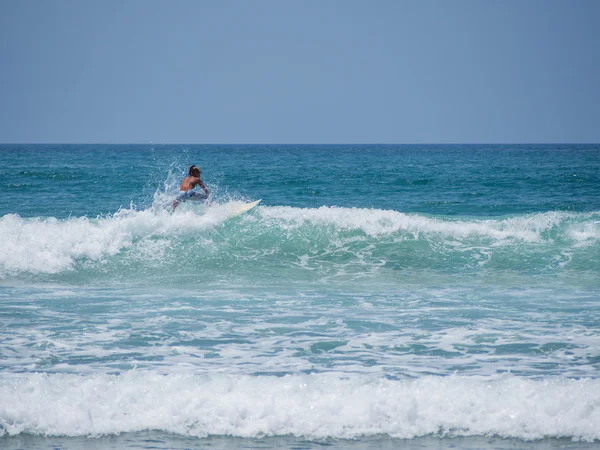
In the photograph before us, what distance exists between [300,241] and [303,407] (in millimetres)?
9193

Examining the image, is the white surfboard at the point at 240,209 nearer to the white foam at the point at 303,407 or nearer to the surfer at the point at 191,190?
Answer: the surfer at the point at 191,190

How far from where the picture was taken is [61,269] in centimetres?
1277

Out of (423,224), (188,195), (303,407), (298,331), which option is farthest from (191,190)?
(303,407)

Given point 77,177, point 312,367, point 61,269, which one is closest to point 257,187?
point 77,177

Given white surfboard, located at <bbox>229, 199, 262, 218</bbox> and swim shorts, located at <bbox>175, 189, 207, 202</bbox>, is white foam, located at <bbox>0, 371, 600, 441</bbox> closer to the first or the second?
swim shorts, located at <bbox>175, 189, 207, 202</bbox>

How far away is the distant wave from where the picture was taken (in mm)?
13312

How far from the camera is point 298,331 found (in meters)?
8.09

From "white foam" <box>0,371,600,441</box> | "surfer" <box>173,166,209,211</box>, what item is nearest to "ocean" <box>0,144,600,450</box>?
"white foam" <box>0,371,600,441</box>

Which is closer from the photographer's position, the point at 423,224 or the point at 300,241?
the point at 300,241

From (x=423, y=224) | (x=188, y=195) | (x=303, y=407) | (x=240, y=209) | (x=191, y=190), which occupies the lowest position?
(x=303, y=407)

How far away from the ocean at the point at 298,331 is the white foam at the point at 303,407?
0.01 m

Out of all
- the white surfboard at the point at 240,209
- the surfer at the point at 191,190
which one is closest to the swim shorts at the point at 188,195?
the surfer at the point at 191,190

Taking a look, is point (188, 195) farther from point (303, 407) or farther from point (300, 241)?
point (303, 407)

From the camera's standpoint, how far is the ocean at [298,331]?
5.50 m
